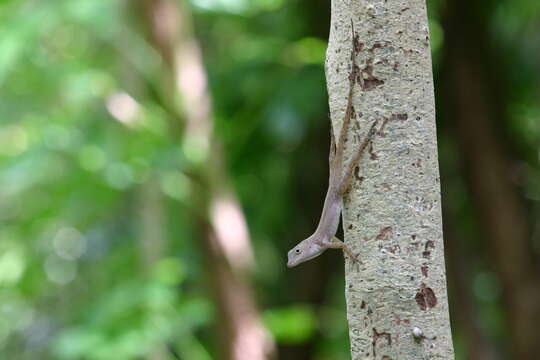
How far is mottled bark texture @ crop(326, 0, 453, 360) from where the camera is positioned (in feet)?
5.83

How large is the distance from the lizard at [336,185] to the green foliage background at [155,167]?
183 cm

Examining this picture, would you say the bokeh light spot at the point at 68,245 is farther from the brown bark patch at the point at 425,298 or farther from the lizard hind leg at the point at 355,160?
the brown bark patch at the point at 425,298

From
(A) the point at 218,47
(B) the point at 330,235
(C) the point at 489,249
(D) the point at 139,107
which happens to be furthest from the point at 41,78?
(C) the point at 489,249

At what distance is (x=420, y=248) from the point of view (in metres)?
1.78

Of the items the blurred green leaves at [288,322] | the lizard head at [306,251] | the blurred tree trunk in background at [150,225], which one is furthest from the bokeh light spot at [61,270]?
the lizard head at [306,251]

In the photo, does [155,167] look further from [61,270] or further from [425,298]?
[425,298]

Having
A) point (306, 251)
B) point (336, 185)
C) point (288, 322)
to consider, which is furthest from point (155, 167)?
point (336, 185)

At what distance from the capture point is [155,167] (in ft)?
17.2

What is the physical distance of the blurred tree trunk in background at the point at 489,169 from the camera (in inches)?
246

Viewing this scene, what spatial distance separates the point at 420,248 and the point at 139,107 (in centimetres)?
427

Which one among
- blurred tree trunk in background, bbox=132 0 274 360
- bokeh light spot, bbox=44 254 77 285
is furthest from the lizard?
bokeh light spot, bbox=44 254 77 285

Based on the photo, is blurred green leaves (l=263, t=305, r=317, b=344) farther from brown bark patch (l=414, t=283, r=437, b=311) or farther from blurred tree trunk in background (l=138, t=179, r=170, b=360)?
brown bark patch (l=414, t=283, r=437, b=311)

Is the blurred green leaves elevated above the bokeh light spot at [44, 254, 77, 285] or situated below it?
below

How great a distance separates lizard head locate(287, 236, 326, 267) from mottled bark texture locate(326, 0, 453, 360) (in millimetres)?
1286
